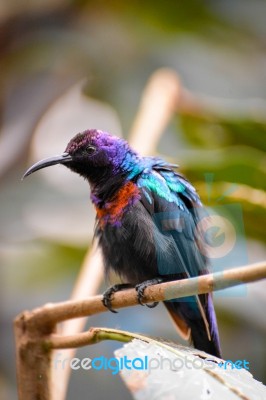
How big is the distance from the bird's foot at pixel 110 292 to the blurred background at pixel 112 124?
36 millimetres

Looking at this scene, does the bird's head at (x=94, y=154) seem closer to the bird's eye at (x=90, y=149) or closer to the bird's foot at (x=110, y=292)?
the bird's eye at (x=90, y=149)

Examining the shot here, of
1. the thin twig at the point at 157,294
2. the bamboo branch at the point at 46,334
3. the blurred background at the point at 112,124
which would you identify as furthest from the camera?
Answer: the blurred background at the point at 112,124

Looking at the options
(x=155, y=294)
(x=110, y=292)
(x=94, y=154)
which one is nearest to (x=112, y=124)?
(x=94, y=154)

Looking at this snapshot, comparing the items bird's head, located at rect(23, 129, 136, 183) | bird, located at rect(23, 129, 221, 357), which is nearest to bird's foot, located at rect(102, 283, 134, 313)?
Result: bird, located at rect(23, 129, 221, 357)

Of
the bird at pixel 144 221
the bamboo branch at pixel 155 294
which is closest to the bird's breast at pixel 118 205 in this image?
the bird at pixel 144 221

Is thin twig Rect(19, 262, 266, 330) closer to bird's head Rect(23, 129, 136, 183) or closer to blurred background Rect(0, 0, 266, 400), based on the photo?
Answer: blurred background Rect(0, 0, 266, 400)

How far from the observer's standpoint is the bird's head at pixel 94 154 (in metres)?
0.91

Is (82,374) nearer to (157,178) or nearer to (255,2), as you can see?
(157,178)

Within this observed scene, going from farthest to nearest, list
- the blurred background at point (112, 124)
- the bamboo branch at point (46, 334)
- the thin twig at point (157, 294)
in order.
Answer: the blurred background at point (112, 124), the bamboo branch at point (46, 334), the thin twig at point (157, 294)

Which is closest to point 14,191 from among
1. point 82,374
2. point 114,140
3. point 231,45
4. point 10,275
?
point 10,275

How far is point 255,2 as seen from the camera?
181 centimetres

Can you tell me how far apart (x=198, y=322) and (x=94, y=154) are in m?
0.29

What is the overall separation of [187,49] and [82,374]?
1.32 metres

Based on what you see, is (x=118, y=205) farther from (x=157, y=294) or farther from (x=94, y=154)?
(x=157, y=294)
